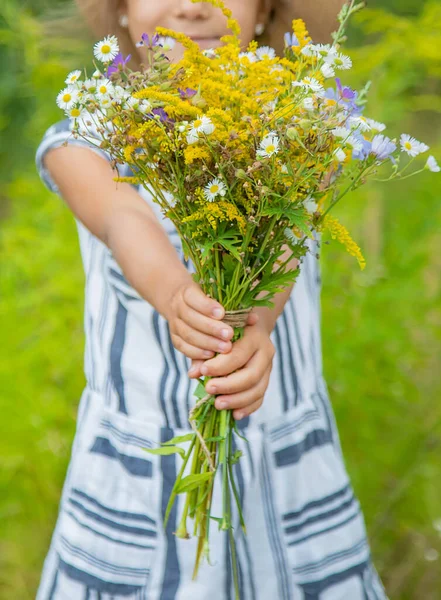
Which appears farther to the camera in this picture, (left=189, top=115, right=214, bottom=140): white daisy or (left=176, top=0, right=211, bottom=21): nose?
(left=176, top=0, right=211, bottom=21): nose

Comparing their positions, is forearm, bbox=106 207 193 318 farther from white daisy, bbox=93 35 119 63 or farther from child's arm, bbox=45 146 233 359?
white daisy, bbox=93 35 119 63

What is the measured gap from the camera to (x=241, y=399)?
2.77 feet

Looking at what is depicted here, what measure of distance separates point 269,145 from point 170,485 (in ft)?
1.91

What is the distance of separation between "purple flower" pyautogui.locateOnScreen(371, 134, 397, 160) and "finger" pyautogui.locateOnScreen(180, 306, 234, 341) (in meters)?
0.25

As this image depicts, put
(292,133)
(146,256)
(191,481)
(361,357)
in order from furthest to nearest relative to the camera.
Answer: (361,357), (146,256), (191,481), (292,133)

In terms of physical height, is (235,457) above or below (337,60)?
below

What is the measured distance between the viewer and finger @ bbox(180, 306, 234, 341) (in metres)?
0.81

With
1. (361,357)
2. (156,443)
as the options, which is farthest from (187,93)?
(361,357)

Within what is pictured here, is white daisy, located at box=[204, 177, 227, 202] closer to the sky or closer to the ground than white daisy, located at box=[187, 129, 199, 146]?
closer to the ground

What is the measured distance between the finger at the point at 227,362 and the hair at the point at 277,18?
2.00 feet

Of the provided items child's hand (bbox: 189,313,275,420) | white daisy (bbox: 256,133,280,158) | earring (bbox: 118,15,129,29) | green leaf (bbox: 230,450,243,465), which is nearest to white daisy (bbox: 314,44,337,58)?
white daisy (bbox: 256,133,280,158)

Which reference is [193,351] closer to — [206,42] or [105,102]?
[105,102]

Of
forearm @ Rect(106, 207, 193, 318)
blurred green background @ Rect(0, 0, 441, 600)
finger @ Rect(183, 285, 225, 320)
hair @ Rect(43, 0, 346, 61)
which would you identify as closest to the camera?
finger @ Rect(183, 285, 225, 320)

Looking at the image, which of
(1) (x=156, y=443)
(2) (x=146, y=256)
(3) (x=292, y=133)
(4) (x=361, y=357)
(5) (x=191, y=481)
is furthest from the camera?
(4) (x=361, y=357)
